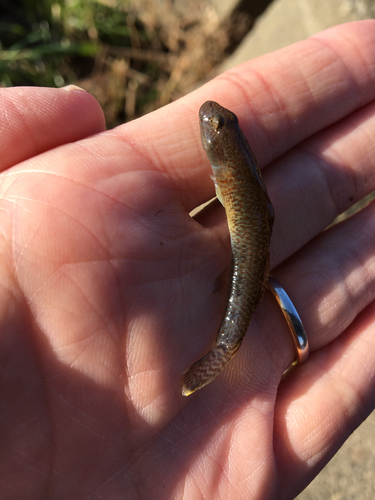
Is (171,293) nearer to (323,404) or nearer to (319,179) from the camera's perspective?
(323,404)

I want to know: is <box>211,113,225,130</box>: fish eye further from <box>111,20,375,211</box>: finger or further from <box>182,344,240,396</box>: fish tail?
<box>182,344,240,396</box>: fish tail

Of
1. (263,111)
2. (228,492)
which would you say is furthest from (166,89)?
(228,492)

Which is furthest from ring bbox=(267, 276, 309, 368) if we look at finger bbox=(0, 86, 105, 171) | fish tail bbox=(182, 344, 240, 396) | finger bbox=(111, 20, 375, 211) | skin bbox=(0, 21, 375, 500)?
finger bbox=(0, 86, 105, 171)

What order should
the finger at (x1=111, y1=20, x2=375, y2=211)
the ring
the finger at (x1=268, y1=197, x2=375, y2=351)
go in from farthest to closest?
the finger at (x1=268, y1=197, x2=375, y2=351) < the ring < the finger at (x1=111, y1=20, x2=375, y2=211)

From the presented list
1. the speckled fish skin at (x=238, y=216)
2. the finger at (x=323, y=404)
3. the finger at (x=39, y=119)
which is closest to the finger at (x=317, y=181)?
the speckled fish skin at (x=238, y=216)

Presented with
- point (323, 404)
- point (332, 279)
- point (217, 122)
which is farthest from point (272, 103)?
point (323, 404)
